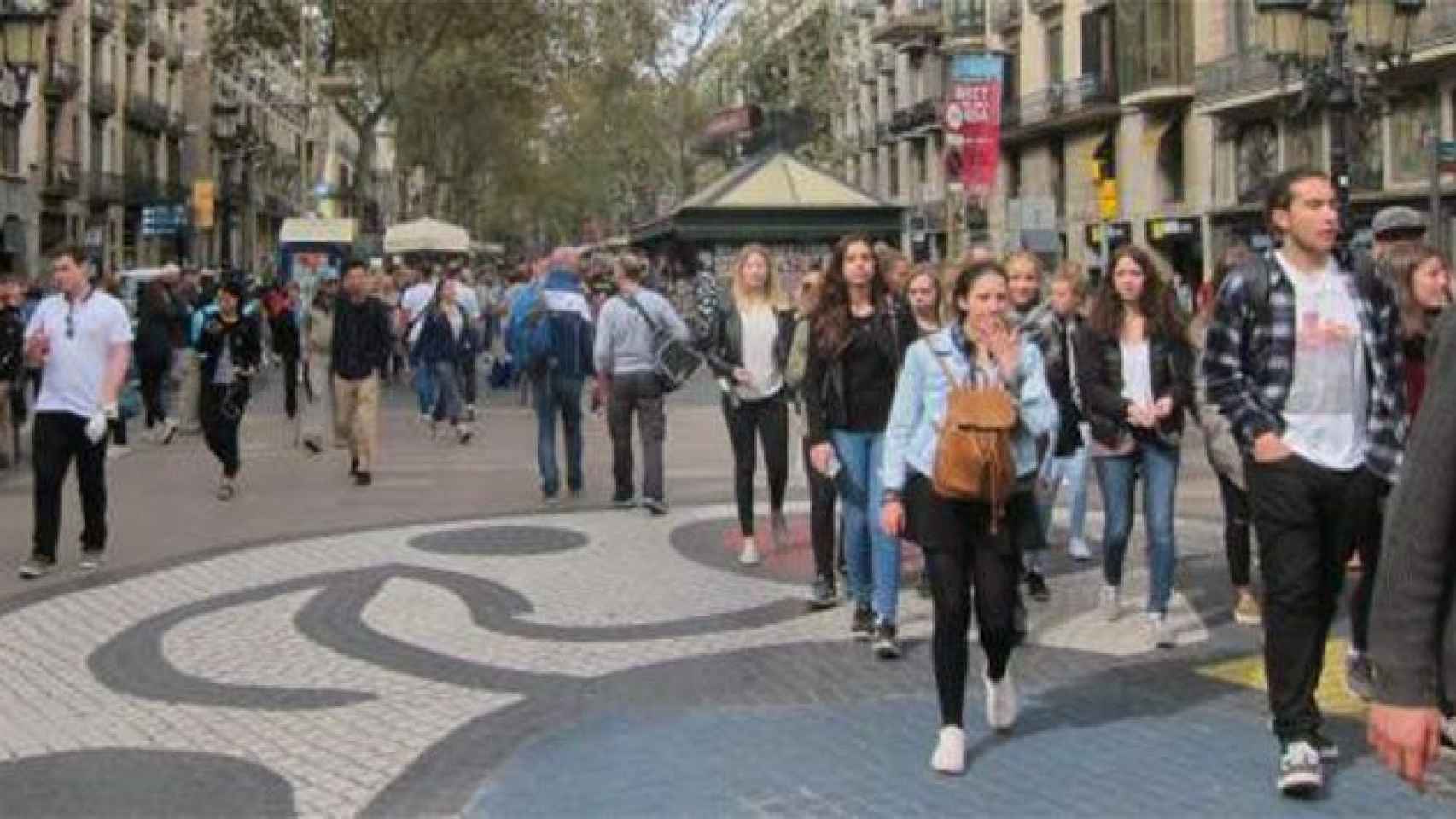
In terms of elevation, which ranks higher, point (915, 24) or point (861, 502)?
point (915, 24)

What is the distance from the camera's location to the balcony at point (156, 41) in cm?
7019

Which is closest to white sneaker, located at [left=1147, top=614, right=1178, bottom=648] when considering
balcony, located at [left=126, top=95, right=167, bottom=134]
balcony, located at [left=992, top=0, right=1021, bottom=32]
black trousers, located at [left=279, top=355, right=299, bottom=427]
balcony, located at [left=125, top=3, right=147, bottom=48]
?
black trousers, located at [left=279, top=355, right=299, bottom=427]

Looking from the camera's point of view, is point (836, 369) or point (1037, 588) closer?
point (836, 369)

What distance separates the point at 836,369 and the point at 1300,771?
308cm

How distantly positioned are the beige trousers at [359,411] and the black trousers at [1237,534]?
7.83 metres

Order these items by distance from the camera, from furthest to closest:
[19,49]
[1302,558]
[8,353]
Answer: [19,49], [8,353], [1302,558]

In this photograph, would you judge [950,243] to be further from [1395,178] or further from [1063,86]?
[1063,86]

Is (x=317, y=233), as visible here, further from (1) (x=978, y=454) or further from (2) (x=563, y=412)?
(1) (x=978, y=454)

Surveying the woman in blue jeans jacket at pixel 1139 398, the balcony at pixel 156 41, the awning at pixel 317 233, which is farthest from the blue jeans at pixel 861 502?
the balcony at pixel 156 41

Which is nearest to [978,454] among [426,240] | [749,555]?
[749,555]

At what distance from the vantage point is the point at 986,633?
5.80m

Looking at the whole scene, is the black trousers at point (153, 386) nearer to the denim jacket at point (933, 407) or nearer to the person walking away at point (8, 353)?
the person walking away at point (8, 353)

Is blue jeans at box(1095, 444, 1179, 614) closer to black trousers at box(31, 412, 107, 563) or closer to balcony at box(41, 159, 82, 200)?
black trousers at box(31, 412, 107, 563)

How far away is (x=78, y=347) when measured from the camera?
9742 mm
